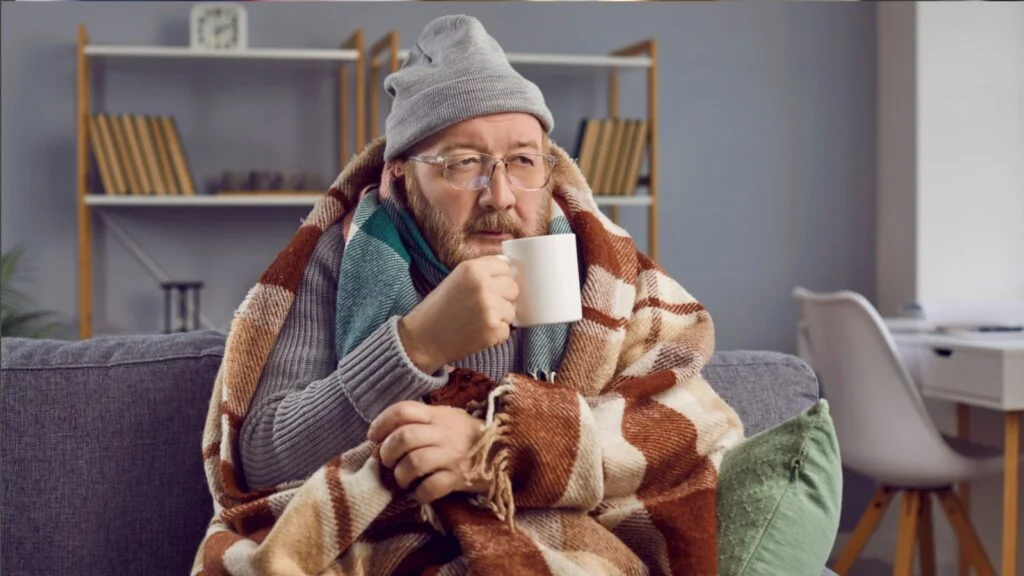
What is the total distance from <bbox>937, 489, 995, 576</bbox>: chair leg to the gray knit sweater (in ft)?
5.48

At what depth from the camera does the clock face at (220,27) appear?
316 cm

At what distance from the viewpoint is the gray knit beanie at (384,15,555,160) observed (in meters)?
1.37

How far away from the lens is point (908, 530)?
2.64m

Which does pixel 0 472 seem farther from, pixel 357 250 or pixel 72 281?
pixel 72 281

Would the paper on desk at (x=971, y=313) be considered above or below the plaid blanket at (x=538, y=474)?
above

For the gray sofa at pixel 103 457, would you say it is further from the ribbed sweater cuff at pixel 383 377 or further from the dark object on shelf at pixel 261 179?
the dark object on shelf at pixel 261 179

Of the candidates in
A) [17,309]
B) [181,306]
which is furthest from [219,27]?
[17,309]

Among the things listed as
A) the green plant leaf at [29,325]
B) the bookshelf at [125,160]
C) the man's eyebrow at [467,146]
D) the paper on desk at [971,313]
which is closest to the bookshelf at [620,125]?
the bookshelf at [125,160]

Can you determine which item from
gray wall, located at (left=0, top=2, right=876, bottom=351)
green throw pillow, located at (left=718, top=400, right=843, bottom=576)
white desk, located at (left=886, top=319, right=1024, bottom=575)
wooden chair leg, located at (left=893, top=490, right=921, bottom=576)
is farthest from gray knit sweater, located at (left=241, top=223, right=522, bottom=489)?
gray wall, located at (left=0, top=2, right=876, bottom=351)

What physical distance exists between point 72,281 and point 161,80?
0.63 meters

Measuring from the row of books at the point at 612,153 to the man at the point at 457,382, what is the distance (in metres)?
1.83

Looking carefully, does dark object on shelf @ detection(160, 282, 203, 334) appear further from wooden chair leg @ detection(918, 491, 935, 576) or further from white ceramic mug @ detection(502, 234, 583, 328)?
white ceramic mug @ detection(502, 234, 583, 328)

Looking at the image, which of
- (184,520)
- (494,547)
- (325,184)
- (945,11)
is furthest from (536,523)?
(945,11)

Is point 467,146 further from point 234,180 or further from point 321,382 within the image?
point 234,180
